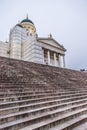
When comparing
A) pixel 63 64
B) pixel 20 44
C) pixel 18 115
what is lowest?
Result: pixel 18 115

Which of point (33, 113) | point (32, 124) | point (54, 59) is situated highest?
point (54, 59)

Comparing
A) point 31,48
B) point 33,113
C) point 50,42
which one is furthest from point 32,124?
point 50,42

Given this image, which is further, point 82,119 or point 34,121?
point 82,119

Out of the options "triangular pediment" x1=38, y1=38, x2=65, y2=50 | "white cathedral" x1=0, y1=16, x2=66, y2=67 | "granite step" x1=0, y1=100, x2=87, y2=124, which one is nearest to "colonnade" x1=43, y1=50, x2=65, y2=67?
"white cathedral" x1=0, y1=16, x2=66, y2=67

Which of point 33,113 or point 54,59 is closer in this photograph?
point 33,113

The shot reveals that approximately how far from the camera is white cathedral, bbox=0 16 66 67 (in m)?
25.8

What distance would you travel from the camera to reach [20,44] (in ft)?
94.9

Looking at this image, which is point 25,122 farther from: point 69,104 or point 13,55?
point 13,55

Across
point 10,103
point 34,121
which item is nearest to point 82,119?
point 34,121

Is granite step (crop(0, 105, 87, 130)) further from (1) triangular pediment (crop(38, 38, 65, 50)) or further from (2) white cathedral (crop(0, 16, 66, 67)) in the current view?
(1) triangular pediment (crop(38, 38, 65, 50))

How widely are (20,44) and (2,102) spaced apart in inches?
1030

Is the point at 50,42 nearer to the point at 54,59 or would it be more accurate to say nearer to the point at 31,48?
the point at 54,59

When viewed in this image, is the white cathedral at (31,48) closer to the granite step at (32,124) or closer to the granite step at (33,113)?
the granite step at (33,113)

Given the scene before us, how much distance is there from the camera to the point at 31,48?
25812 millimetres
